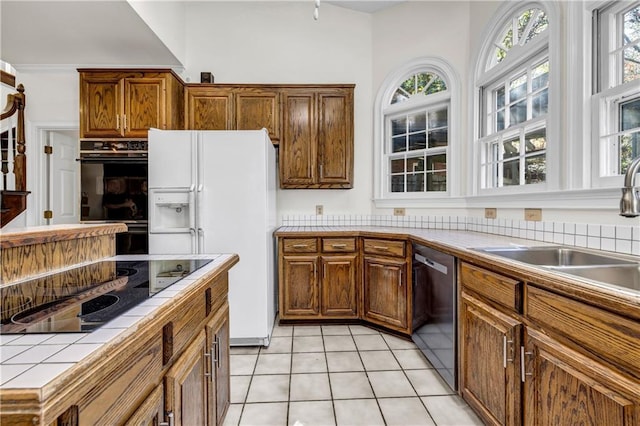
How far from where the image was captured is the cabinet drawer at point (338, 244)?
10.0 ft

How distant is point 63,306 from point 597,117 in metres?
2.52

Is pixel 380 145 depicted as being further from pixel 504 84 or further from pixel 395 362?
pixel 395 362

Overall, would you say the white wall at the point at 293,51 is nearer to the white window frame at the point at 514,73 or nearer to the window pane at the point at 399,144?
A: the window pane at the point at 399,144

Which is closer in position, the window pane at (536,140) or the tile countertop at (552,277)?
the tile countertop at (552,277)

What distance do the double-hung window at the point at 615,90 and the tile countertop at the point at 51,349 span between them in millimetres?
2216

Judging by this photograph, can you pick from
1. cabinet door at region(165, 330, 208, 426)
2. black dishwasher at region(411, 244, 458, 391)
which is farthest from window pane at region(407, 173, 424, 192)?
cabinet door at region(165, 330, 208, 426)

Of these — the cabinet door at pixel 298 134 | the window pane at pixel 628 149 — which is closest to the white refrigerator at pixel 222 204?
the cabinet door at pixel 298 134

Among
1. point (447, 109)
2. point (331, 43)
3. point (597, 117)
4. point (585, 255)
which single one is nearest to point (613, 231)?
point (585, 255)

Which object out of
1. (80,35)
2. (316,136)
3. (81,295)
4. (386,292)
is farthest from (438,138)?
(80,35)

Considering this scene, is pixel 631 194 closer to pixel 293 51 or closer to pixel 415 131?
pixel 415 131

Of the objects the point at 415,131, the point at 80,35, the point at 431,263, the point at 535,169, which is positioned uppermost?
the point at 80,35

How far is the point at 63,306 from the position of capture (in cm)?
83

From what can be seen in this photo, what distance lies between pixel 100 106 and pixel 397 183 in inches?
124

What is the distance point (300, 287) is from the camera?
10.0ft
